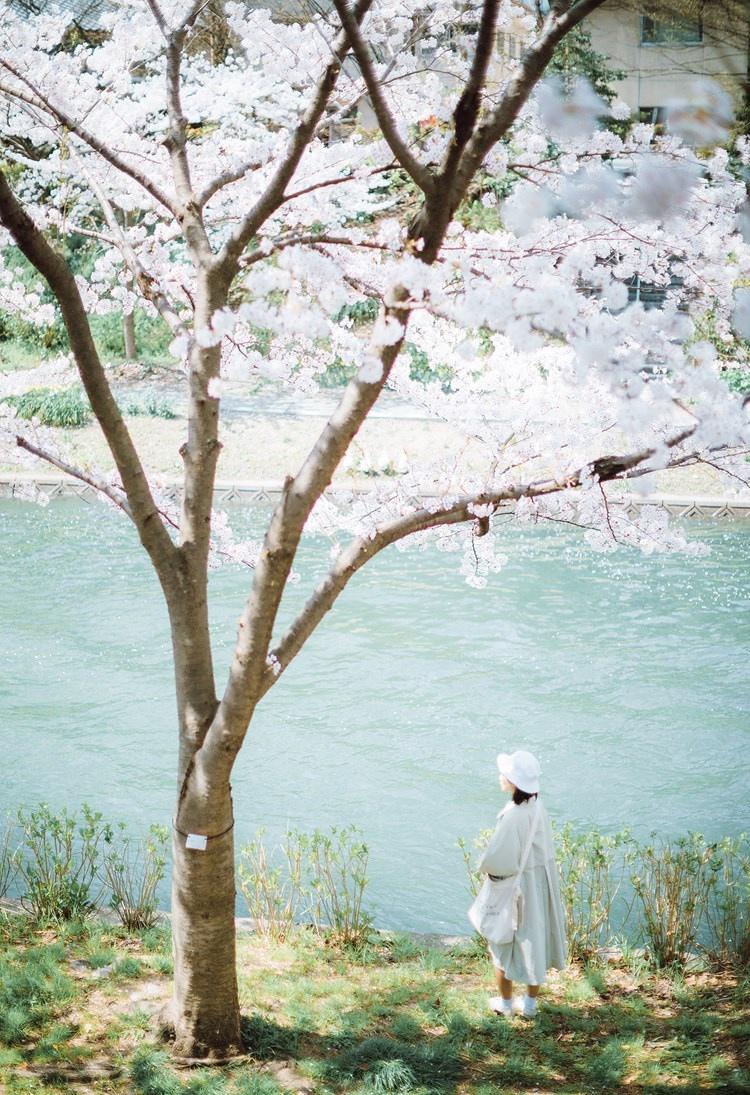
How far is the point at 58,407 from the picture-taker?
14.1 metres

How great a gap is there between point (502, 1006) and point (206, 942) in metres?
1.23

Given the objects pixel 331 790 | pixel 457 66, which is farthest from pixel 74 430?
pixel 457 66

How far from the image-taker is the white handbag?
3.86 metres

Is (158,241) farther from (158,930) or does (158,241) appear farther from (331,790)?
(331,790)

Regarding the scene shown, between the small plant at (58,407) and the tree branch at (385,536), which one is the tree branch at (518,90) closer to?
the tree branch at (385,536)

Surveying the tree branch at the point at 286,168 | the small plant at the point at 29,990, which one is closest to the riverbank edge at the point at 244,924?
the small plant at the point at 29,990

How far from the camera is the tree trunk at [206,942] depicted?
3.29 m

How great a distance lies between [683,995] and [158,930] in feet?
7.07

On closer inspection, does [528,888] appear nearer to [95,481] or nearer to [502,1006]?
[502,1006]

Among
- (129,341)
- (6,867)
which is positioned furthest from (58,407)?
(6,867)

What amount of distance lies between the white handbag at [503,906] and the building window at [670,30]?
2.57 metres

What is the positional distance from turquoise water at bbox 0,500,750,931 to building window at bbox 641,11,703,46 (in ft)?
13.7

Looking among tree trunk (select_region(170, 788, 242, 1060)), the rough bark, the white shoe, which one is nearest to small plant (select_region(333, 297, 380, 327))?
the rough bark

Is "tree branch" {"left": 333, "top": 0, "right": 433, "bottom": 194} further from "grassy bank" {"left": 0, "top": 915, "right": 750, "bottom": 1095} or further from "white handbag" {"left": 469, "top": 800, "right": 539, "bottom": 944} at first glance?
"grassy bank" {"left": 0, "top": 915, "right": 750, "bottom": 1095}
